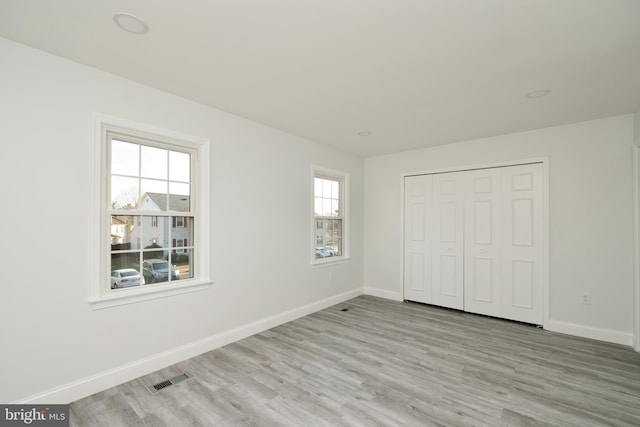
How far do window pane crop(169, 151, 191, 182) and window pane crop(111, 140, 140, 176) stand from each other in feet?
1.02

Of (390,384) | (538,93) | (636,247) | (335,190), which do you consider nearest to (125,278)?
(390,384)

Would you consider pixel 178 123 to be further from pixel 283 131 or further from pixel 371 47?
pixel 371 47

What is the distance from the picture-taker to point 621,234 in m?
3.52

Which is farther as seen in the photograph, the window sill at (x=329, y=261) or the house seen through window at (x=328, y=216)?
the house seen through window at (x=328, y=216)

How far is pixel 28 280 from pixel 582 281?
558 cm

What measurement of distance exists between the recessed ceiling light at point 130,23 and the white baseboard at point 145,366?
2.61 meters

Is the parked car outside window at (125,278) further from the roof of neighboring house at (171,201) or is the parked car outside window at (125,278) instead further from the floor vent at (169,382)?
the floor vent at (169,382)

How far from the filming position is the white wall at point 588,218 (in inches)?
138

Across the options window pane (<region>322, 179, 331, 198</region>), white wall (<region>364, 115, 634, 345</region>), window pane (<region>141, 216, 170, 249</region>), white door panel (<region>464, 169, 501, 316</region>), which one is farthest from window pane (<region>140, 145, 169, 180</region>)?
white wall (<region>364, 115, 634, 345</region>)

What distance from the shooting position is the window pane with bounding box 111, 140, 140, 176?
2.65 meters

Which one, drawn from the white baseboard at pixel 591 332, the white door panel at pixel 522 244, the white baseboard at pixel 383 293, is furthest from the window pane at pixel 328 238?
the white baseboard at pixel 591 332

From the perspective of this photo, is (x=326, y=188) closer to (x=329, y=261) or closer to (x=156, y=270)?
(x=329, y=261)

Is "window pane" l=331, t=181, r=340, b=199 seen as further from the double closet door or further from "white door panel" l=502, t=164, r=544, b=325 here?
"white door panel" l=502, t=164, r=544, b=325

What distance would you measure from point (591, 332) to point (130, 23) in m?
5.49
